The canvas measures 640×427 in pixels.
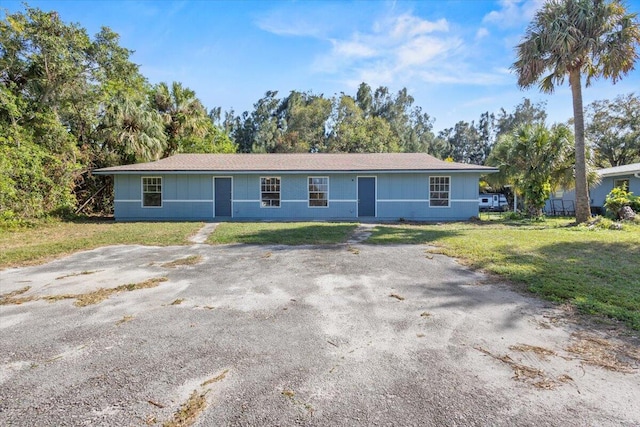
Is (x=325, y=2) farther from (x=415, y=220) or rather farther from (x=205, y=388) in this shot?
(x=205, y=388)

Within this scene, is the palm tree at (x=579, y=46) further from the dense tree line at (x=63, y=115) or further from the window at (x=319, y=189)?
the dense tree line at (x=63, y=115)

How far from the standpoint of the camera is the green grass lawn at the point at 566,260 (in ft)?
13.8

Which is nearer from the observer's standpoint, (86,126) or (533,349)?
(533,349)

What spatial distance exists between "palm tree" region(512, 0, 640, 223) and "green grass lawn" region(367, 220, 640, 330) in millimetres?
4732

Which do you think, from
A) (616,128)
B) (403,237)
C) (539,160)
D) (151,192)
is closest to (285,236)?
(403,237)

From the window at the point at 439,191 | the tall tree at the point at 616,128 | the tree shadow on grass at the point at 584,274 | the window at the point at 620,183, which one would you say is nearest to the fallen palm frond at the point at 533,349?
the tree shadow on grass at the point at 584,274

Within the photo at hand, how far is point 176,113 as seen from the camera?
21703 mm

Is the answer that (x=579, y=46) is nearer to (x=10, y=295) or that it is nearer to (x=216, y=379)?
(x=216, y=379)

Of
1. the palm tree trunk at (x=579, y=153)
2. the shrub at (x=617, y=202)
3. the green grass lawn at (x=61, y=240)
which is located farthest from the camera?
the shrub at (x=617, y=202)

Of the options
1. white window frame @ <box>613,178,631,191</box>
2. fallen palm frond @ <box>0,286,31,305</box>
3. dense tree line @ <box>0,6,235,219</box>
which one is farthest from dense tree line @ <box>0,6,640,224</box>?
fallen palm frond @ <box>0,286,31,305</box>

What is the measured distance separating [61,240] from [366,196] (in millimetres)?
10971

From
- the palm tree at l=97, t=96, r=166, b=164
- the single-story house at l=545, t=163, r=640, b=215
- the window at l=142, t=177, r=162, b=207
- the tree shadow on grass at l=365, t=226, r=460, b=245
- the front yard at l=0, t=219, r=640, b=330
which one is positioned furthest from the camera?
the palm tree at l=97, t=96, r=166, b=164

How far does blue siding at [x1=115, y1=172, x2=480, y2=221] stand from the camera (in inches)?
595

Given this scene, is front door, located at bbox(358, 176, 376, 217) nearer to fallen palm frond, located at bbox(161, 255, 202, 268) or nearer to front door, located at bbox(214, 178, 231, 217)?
front door, located at bbox(214, 178, 231, 217)
